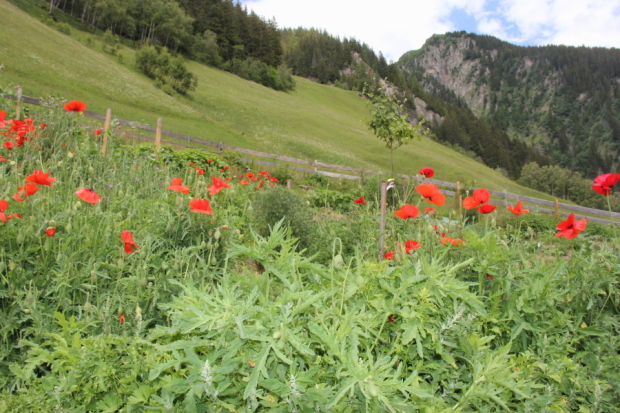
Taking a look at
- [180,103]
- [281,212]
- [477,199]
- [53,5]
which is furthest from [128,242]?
[53,5]

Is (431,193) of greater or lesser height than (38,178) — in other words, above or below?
above

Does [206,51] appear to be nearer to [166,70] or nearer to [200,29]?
[200,29]

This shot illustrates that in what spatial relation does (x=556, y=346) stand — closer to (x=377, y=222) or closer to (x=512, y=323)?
(x=512, y=323)

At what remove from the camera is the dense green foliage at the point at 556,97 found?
11550cm

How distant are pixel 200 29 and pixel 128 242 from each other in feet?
193

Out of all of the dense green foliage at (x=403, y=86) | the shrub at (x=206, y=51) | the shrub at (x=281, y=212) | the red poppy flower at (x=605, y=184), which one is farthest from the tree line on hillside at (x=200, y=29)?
the red poppy flower at (x=605, y=184)

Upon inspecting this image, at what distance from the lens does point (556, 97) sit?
153m

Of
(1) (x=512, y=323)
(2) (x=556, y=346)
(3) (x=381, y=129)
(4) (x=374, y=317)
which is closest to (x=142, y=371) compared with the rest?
(4) (x=374, y=317)

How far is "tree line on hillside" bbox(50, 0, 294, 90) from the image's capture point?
41562mm

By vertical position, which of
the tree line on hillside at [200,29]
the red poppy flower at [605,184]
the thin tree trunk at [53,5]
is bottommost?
the red poppy flower at [605,184]

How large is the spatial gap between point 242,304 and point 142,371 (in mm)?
485

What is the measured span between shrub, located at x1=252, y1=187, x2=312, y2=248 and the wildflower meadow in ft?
6.01

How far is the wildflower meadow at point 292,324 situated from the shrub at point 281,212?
6.01 ft

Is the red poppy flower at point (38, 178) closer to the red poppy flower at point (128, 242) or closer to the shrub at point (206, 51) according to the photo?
the red poppy flower at point (128, 242)
